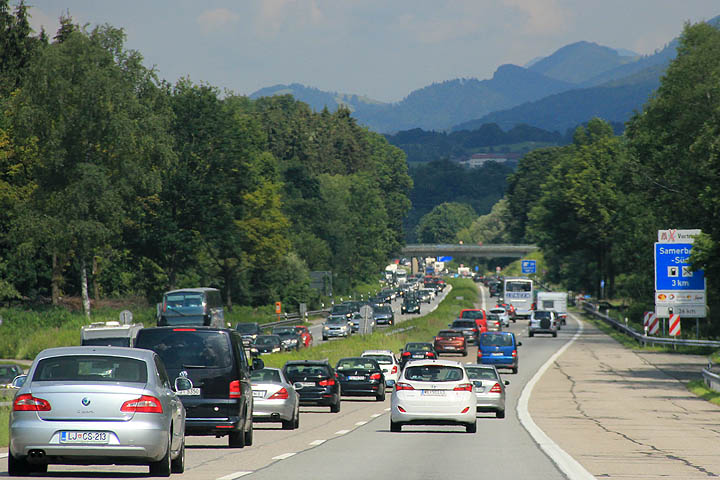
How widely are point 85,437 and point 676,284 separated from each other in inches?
1783

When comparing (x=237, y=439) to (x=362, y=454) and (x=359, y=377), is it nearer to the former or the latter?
(x=362, y=454)

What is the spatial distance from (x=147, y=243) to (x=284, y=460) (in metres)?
72.6

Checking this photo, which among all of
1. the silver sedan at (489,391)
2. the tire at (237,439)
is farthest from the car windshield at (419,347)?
the tire at (237,439)

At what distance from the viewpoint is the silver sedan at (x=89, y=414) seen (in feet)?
43.5

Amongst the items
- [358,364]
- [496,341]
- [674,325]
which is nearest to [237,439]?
[358,364]

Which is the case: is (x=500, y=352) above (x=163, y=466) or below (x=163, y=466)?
below

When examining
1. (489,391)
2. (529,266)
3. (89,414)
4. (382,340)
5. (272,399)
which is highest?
(89,414)

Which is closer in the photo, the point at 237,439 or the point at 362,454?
the point at 362,454

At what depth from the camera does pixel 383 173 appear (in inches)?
7702

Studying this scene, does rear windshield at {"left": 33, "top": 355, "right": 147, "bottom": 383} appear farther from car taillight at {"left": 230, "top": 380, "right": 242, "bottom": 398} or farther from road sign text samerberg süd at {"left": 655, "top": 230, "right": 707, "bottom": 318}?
road sign text samerberg süd at {"left": 655, "top": 230, "right": 707, "bottom": 318}

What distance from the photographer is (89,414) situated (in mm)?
13336

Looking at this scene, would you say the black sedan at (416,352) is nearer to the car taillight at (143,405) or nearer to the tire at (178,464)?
the tire at (178,464)

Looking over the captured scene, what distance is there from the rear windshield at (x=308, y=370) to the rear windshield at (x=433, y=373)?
26.0 feet

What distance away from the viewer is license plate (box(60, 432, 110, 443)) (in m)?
13.2
